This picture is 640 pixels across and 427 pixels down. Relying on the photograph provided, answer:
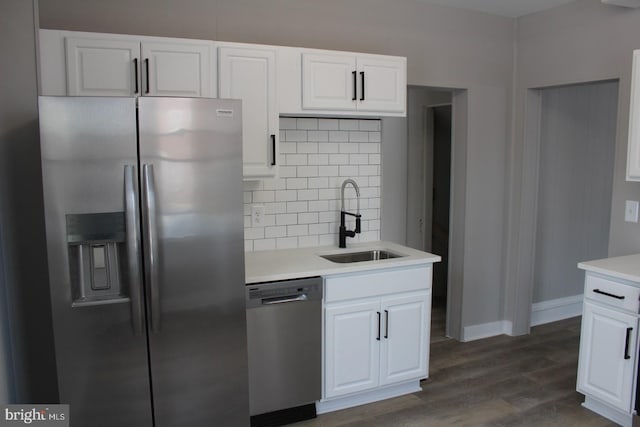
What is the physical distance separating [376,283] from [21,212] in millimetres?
1957

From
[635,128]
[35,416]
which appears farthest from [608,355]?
[35,416]

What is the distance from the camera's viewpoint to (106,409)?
7.66 feet

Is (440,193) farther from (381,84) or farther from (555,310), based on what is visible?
(381,84)

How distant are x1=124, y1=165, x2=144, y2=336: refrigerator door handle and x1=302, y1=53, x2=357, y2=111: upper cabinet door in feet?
4.00

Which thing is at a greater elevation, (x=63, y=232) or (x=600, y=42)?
(x=600, y=42)

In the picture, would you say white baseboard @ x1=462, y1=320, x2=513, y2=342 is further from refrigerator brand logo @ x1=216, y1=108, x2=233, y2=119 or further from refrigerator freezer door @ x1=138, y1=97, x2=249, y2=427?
refrigerator brand logo @ x1=216, y1=108, x2=233, y2=119

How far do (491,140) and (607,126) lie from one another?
4.95ft

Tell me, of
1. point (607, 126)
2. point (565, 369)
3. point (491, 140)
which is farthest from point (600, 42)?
point (565, 369)

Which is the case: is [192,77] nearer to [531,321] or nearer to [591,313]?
[591,313]

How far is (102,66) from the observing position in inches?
102

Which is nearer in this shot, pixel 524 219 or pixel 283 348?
pixel 283 348

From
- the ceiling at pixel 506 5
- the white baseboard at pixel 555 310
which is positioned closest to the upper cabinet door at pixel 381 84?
the ceiling at pixel 506 5

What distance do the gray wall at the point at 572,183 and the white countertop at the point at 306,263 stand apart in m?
1.93

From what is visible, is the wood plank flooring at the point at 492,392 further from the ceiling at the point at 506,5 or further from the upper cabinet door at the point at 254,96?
the ceiling at the point at 506,5
